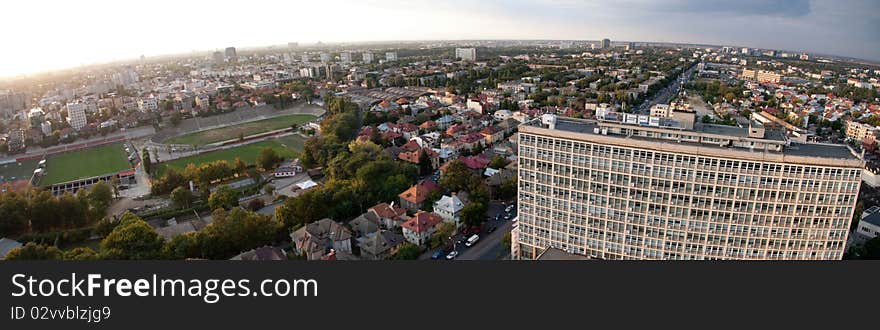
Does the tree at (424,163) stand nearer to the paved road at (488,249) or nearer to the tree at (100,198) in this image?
the paved road at (488,249)

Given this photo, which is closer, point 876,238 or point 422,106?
point 876,238

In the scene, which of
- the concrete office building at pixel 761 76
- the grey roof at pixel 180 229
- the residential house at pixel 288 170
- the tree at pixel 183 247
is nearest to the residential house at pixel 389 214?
the tree at pixel 183 247

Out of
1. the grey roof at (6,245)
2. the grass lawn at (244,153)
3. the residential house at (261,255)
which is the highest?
the residential house at (261,255)

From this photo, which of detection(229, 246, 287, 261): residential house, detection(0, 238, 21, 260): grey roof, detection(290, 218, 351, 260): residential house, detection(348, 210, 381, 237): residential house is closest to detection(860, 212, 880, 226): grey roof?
detection(348, 210, 381, 237): residential house

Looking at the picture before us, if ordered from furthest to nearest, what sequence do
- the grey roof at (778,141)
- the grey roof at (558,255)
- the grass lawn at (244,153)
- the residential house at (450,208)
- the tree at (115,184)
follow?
the grass lawn at (244,153) < the tree at (115,184) < the residential house at (450,208) < the grey roof at (558,255) < the grey roof at (778,141)

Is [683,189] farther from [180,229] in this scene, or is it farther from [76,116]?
[76,116]

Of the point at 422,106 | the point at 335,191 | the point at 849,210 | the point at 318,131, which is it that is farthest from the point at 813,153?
the point at 422,106

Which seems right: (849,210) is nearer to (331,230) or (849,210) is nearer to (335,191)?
(331,230)

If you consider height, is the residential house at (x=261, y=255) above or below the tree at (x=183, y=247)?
below
